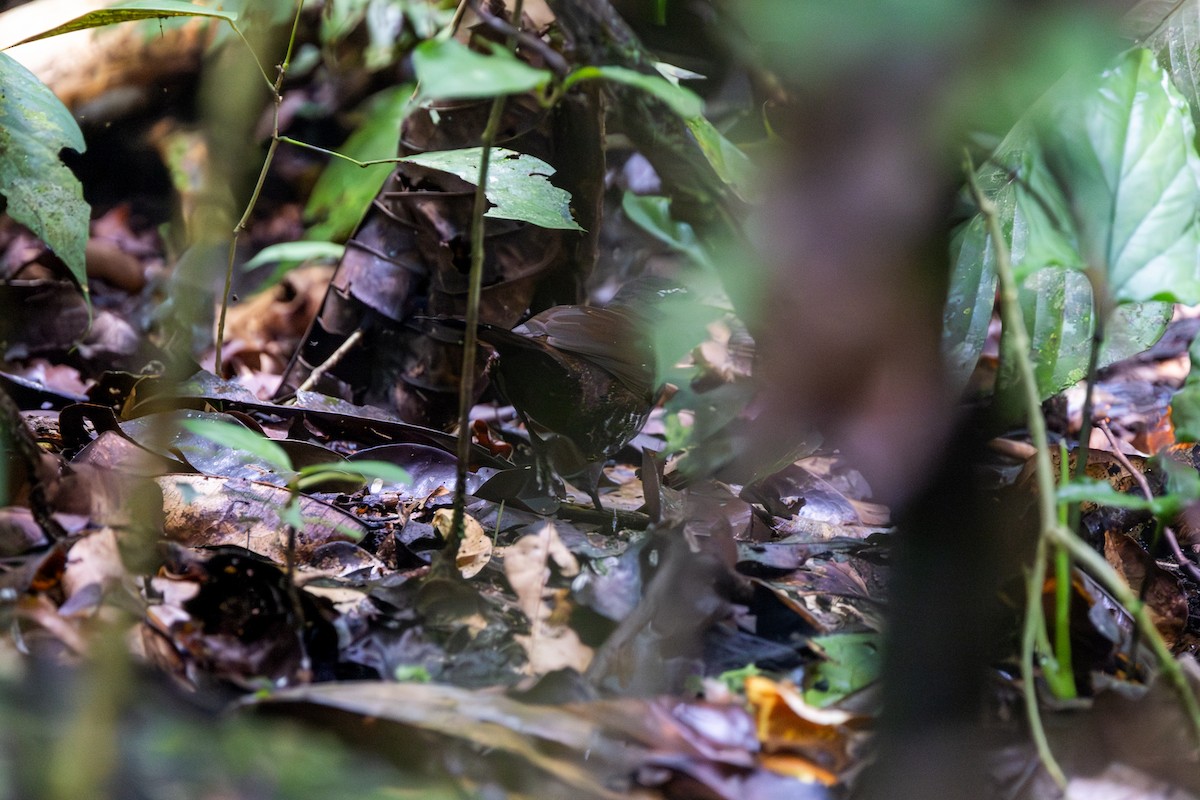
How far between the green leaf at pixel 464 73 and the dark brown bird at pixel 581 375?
667 mm

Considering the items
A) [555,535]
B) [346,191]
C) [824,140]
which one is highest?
[824,140]

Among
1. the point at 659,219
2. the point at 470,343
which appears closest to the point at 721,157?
the point at 659,219

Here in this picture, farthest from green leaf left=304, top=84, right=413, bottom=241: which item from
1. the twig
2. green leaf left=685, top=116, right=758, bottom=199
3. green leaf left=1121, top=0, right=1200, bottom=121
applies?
green leaf left=1121, top=0, right=1200, bottom=121

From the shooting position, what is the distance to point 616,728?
2.97 feet

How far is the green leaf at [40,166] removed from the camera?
1674mm

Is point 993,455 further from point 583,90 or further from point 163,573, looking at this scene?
point 583,90

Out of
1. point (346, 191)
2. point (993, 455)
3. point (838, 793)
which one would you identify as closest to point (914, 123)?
point (993, 455)

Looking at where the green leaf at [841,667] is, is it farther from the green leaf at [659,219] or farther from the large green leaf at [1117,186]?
the green leaf at [659,219]

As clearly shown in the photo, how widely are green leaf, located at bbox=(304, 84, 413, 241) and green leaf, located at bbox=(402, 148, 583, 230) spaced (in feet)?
3.49

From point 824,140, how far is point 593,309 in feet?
2.87

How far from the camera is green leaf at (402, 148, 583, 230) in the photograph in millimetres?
1529

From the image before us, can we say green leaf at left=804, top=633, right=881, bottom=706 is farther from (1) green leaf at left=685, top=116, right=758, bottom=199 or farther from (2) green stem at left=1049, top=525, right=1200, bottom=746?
(1) green leaf at left=685, top=116, right=758, bottom=199

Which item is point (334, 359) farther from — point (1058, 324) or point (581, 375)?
point (1058, 324)

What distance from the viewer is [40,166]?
170 centimetres
